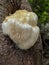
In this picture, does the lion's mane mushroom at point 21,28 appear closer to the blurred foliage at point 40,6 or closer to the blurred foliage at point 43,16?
the blurred foliage at point 43,16

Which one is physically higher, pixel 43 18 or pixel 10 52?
pixel 10 52

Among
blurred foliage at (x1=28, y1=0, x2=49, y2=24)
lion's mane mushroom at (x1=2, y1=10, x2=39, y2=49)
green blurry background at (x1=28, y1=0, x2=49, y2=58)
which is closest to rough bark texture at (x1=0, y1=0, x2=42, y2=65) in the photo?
lion's mane mushroom at (x1=2, y1=10, x2=39, y2=49)

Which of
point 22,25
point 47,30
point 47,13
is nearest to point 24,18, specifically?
point 22,25

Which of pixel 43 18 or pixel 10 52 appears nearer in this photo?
pixel 10 52

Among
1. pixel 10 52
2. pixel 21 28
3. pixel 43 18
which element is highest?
pixel 21 28

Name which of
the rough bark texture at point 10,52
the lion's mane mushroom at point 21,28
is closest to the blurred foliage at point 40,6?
the rough bark texture at point 10,52

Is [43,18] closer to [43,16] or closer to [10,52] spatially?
[43,16]

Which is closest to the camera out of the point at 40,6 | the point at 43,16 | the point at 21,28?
the point at 21,28

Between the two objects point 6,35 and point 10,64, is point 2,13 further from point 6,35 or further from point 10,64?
point 10,64

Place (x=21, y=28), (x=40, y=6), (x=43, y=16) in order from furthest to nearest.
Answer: (x=40, y=6) → (x=43, y=16) → (x=21, y=28)

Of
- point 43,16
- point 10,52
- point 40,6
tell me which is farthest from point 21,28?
point 40,6
